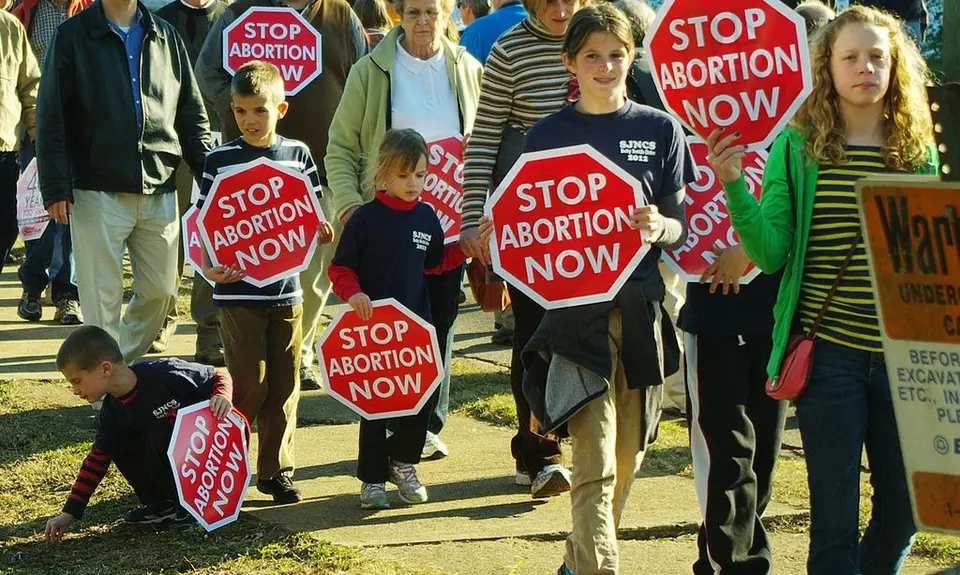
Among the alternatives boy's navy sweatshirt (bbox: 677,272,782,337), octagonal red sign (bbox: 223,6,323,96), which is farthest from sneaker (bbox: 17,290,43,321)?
boy's navy sweatshirt (bbox: 677,272,782,337)

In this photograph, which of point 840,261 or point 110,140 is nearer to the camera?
point 840,261

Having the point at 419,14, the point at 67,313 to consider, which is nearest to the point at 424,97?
the point at 419,14

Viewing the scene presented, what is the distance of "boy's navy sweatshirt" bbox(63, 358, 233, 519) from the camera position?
580cm

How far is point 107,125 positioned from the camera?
753 centimetres

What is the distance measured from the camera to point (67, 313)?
415 inches

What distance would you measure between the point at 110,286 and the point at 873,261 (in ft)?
17.3

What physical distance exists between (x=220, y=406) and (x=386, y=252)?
901 mm

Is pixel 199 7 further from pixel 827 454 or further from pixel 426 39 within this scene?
pixel 827 454

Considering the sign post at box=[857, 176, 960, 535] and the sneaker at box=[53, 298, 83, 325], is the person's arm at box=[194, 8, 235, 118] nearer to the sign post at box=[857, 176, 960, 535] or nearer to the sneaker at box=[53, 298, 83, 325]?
the sneaker at box=[53, 298, 83, 325]

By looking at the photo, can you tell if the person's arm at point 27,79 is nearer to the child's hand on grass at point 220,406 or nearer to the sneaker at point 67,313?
the sneaker at point 67,313

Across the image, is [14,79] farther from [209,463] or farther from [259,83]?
[209,463]

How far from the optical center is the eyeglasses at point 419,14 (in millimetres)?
6836

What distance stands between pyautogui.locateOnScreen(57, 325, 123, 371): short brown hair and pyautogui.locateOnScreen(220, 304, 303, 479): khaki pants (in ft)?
1.94

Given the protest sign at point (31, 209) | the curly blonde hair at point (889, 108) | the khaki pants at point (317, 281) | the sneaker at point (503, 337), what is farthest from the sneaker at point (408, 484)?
the protest sign at point (31, 209)
